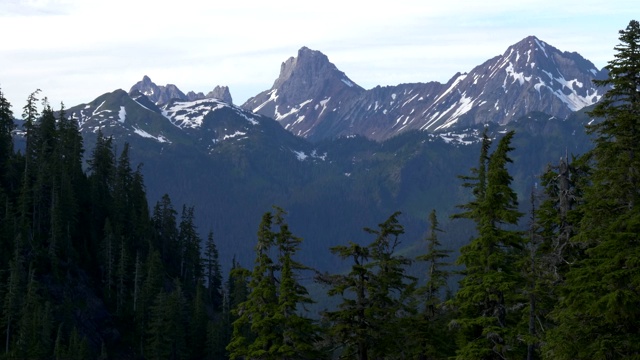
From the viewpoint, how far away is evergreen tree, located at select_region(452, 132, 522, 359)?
3606cm

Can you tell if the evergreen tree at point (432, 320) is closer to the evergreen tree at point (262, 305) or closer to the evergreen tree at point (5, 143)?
the evergreen tree at point (262, 305)

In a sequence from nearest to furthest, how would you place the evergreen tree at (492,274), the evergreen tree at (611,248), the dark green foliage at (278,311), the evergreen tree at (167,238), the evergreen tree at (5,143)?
the evergreen tree at (611,248), the evergreen tree at (492,274), the dark green foliage at (278,311), the evergreen tree at (5,143), the evergreen tree at (167,238)

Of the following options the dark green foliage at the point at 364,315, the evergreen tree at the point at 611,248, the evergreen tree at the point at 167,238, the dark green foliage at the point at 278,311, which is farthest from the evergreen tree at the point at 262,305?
the evergreen tree at the point at 167,238

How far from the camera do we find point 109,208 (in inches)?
5517

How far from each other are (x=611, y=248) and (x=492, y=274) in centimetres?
748

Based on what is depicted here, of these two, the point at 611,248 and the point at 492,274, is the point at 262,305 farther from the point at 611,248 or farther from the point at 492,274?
the point at 611,248

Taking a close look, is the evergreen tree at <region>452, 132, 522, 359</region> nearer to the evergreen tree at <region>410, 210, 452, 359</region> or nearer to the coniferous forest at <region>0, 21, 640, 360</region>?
the coniferous forest at <region>0, 21, 640, 360</region>

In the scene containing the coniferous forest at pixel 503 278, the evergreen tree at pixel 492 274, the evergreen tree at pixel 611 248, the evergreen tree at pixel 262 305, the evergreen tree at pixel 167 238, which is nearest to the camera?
the evergreen tree at pixel 611 248

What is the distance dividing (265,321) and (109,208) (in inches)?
4112

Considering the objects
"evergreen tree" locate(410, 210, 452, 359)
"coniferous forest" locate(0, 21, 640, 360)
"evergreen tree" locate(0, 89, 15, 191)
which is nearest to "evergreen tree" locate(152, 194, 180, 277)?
"evergreen tree" locate(0, 89, 15, 191)

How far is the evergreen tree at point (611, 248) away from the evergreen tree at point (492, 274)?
14.0 ft

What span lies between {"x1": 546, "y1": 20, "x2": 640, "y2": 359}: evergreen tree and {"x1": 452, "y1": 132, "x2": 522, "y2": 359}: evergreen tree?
4280mm

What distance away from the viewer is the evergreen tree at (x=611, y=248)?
93.6ft

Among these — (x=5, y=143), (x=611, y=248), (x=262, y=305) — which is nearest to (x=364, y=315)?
(x=262, y=305)
